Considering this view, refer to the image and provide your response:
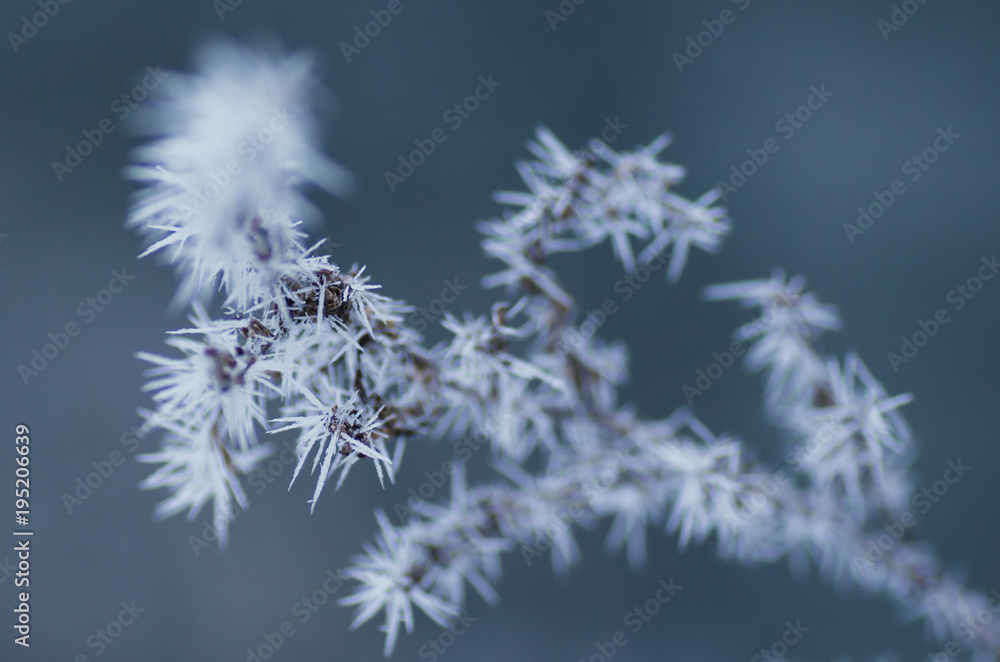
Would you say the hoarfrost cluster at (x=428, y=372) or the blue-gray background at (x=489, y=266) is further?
the blue-gray background at (x=489, y=266)

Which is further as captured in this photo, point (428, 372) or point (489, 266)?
point (489, 266)

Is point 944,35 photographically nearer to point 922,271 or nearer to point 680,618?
point 922,271

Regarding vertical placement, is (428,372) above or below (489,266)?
below

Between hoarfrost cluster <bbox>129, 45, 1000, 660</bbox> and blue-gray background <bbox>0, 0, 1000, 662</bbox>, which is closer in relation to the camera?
hoarfrost cluster <bbox>129, 45, 1000, 660</bbox>

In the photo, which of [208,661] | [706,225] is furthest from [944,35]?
[208,661]
